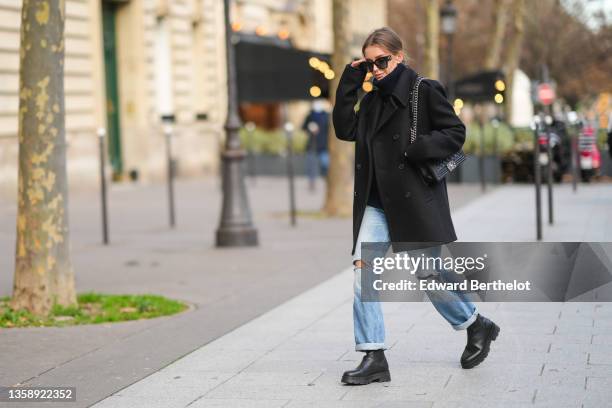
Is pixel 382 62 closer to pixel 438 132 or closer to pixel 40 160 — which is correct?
pixel 438 132

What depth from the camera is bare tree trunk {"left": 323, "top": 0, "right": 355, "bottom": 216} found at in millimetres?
18531

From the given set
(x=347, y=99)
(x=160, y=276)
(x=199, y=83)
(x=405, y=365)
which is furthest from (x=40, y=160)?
(x=199, y=83)

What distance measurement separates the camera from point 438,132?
6.59m

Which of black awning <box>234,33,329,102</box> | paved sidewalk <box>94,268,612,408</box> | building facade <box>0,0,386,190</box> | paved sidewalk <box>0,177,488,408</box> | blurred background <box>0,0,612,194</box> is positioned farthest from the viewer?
building facade <box>0,0,386,190</box>

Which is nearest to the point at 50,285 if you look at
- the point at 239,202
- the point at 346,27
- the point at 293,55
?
the point at 239,202

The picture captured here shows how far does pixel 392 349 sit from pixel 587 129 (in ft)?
55.8

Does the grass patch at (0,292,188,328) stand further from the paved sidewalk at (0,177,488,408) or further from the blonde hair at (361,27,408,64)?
the blonde hair at (361,27,408,64)

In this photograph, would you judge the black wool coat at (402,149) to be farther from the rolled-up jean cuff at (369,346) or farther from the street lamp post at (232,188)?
the street lamp post at (232,188)

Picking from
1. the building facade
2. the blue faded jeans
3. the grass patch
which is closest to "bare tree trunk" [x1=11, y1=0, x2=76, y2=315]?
the grass patch

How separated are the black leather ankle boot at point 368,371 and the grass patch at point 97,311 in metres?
2.92

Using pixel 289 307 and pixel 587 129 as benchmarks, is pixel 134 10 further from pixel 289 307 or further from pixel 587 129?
pixel 289 307

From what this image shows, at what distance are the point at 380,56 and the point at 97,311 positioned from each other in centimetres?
386

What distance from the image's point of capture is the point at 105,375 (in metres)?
7.14

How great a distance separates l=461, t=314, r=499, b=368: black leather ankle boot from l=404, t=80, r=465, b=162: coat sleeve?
96 cm
